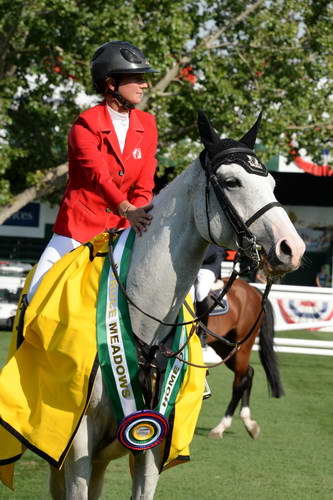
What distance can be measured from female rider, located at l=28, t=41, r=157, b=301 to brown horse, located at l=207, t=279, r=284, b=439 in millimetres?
5185

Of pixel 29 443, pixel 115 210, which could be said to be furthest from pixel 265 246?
pixel 29 443

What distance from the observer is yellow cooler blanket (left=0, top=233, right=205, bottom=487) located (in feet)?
14.0

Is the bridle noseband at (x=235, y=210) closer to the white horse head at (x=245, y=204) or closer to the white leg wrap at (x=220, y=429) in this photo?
the white horse head at (x=245, y=204)

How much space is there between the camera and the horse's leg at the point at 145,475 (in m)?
4.35

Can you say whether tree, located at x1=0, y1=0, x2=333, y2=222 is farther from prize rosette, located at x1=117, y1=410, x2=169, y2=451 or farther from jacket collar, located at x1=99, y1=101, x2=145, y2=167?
prize rosette, located at x1=117, y1=410, x2=169, y2=451

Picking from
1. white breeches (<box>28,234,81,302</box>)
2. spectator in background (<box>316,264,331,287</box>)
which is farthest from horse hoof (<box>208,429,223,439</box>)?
spectator in background (<box>316,264,331,287</box>)

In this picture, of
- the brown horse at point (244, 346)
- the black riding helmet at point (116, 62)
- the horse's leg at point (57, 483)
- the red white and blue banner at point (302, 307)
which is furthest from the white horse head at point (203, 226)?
the red white and blue banner at point (302, 307)

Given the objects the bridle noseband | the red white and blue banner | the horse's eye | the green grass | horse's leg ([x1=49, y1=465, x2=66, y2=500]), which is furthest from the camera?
the red white and blue banner

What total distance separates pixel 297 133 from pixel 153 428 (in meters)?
21.6

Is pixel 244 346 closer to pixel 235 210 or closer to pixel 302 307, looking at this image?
pixel 235 210

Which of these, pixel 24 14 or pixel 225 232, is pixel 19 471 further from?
pixel 24 14

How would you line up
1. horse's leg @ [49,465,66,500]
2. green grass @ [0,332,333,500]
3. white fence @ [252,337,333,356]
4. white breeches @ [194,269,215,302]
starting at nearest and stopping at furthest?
horse's leg @ [49,465,66,500]
green grass @ [0,332,333,500]
white breeches @ [194,269,215,302]
white fence @ [252,337,333,356]

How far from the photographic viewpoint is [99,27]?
70.5 feet

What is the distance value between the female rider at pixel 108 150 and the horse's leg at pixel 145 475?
104 cm
